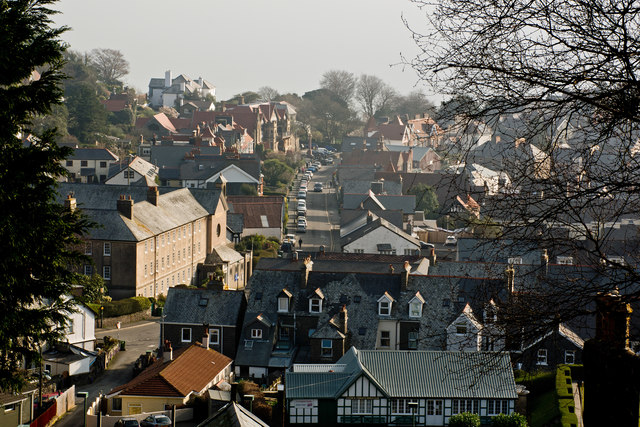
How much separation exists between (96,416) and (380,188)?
54.4 metres

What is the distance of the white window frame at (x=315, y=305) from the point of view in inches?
1532

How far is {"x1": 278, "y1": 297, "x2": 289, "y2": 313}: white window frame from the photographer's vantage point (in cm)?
3912

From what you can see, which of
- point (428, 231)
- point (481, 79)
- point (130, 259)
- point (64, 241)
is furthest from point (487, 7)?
point (428, 231)

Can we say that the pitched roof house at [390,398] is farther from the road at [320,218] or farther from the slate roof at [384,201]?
the slate roof at [384,201]

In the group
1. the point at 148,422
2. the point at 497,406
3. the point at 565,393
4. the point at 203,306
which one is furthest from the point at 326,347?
the point at 565,393

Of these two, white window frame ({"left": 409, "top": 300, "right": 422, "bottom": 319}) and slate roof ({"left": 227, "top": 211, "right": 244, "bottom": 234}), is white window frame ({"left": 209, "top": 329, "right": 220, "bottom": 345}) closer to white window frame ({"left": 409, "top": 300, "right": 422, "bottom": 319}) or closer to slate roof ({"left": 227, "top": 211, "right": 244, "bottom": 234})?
white window frame ({"left": 409, "top": 300, "right": 422, "bottom": 319})

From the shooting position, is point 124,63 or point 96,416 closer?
point 96,416

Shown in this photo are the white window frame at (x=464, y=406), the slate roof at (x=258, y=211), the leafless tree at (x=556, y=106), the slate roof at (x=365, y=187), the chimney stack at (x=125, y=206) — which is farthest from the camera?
the slate roof at (x=365, y=187)

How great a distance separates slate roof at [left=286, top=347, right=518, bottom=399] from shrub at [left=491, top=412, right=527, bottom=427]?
106 cm

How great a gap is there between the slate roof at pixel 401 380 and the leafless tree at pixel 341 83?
4334 inches

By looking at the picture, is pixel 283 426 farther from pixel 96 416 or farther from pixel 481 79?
pixel 481 79

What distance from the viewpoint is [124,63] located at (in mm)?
148250

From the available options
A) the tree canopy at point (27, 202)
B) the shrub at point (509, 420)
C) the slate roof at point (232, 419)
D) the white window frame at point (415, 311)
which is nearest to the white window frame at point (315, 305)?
the white window frame at point (415, 311)

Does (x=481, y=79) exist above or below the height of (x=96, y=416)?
above
